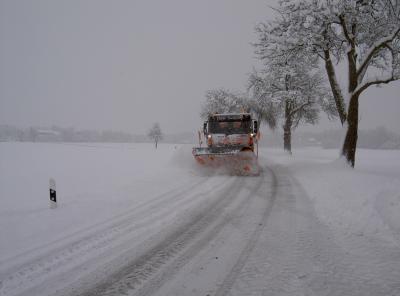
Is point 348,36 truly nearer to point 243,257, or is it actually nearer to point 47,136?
point 243,257

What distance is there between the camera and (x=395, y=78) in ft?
31.3

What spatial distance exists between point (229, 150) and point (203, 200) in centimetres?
468

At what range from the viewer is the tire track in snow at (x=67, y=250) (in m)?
2.88

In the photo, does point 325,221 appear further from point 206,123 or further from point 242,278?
point 206,123

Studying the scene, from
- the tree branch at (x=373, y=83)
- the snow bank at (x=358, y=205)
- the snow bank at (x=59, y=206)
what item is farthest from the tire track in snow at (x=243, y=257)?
the tree branch at (x=373, y=83)

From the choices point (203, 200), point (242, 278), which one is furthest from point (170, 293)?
point (203, 200)

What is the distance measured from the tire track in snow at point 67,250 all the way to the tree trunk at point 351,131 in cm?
947

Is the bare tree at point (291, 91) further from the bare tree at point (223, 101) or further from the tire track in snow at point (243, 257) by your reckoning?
the tire track in snow at point (243, 257)

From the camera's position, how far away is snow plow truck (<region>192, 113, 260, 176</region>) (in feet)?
35.0

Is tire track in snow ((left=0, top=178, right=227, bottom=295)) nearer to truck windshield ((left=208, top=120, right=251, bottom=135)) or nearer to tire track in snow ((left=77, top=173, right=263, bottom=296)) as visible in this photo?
tire track in snow ((left=77, top=173, right=263, bottom=296))

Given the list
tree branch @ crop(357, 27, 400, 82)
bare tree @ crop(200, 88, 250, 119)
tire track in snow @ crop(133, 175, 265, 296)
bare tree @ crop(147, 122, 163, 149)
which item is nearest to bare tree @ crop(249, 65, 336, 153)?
tree branch @ crop(357, 27, 400, 82)

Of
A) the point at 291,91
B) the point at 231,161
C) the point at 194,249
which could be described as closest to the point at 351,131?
the point at 231,161

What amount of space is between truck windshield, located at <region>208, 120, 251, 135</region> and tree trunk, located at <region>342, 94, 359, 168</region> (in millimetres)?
4475

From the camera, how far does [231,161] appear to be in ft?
35.9
